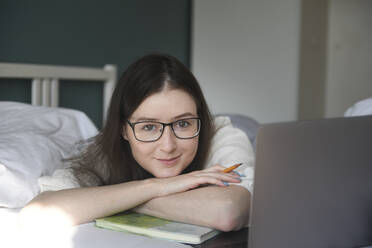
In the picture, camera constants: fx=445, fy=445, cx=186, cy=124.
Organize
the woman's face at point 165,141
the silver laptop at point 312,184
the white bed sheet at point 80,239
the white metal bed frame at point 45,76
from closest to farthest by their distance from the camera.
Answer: the silver laptop at point 312,184, the white bed sheet at point 80,239, the woman's face at point 165,141, the white metal bed frame at point 45,76

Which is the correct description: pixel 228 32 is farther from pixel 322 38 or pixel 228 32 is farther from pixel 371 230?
pixel 371 230

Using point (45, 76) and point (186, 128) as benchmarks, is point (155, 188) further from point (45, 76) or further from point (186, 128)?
point (45, 76)

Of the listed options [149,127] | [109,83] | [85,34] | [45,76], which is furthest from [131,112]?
[85,34]

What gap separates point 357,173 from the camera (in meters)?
0.79

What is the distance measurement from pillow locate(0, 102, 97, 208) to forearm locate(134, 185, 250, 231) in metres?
0.43

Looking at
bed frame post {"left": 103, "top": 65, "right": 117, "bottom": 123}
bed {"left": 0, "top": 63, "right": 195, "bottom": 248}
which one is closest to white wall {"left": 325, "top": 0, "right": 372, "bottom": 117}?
bed frame post {"left": 103, "top": 65, "right": 117, "bottom": 123}

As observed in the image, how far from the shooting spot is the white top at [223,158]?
1143 millimetres

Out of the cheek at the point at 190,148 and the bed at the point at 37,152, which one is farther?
the cheek at the point at 190,148

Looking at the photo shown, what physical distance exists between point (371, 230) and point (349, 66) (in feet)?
9.07

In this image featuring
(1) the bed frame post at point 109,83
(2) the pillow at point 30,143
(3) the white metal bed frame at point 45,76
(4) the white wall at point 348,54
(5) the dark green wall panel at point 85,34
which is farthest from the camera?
(4) the white wall at point 348,54

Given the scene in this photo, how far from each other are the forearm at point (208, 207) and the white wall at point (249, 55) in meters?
2.08

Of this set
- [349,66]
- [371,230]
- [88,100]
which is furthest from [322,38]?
[371,230]

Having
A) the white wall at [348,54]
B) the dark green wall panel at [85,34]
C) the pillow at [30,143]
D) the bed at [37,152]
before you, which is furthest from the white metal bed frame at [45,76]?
the white wall at [348,54]

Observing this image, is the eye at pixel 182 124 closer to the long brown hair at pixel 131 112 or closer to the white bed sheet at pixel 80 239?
the long brown hair at pixel 131 112
